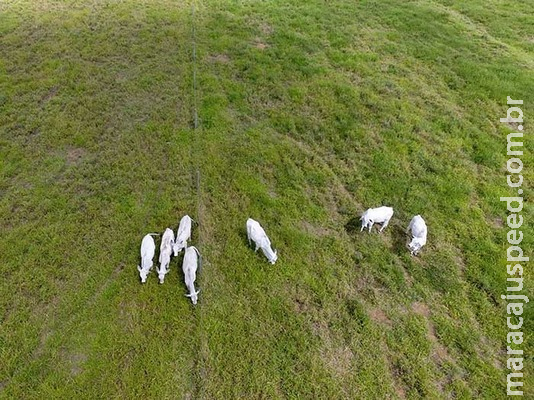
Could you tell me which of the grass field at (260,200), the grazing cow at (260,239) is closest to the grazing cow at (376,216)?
the grass field at (260,200)

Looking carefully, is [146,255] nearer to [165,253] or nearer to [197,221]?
[165,253]

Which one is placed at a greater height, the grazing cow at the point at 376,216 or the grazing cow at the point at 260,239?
the grazing cow at the point at 376,216

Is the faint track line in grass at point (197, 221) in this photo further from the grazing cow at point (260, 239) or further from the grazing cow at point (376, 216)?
the grazing cow at point (376, 216)

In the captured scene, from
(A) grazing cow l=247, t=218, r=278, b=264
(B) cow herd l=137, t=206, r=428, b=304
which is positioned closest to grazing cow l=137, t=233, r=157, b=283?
(B) cow herd l=137, t=206, r=428, b=304

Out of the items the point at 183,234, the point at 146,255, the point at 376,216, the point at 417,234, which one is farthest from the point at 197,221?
the point at 417,234

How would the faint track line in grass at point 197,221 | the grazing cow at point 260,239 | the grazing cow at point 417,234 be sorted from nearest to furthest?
the faint track line in grass at point 197,221 → the grazing cow at point 260,239 → the grazing cow at point 417,234

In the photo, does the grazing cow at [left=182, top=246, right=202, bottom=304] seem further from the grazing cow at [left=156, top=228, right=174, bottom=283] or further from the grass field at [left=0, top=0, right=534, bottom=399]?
the grazing cow at [left=156, top=228, right=174, bottom=283]

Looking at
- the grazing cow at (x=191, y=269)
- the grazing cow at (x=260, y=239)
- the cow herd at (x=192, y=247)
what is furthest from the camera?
the grazing cow at (x=260, y=239)
